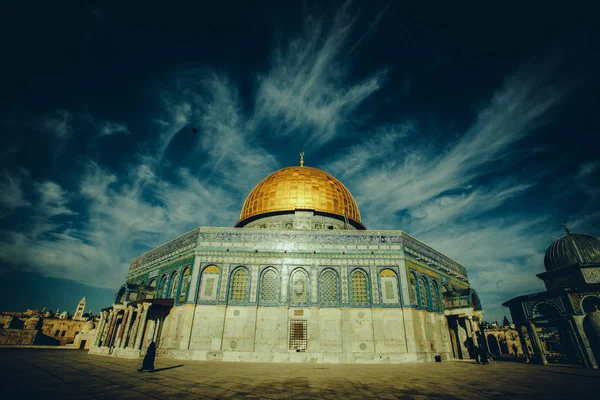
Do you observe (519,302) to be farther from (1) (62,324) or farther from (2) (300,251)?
(1) (62,324)

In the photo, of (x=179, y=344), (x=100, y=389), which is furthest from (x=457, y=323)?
(x=100, y=389)

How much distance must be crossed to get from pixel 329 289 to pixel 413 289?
567cm

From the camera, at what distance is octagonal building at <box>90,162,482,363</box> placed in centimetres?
1602

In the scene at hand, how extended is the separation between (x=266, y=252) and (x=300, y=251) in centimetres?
226

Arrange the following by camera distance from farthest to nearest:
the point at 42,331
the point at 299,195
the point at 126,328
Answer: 1. the point at 42,331
2. the point at 299,195
3. the point at 126,328

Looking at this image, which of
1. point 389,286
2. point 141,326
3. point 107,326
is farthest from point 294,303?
point 107,326

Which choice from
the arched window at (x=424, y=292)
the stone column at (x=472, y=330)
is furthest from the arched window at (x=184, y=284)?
the stone column at (x=472, y=330)

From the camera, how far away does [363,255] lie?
18469mm

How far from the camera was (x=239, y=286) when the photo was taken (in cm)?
1769

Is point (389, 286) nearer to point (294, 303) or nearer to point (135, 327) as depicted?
point (294, 303)

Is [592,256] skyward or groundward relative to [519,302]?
skyward

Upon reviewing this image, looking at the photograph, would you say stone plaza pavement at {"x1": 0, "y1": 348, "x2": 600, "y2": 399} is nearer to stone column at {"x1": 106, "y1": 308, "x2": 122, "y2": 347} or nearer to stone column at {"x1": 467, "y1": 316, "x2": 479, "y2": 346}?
stone column at {"x1": 467, "y1": 316, "x2": 479, "y2": 346}

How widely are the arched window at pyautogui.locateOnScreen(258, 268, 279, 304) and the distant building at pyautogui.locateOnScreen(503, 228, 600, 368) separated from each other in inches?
644

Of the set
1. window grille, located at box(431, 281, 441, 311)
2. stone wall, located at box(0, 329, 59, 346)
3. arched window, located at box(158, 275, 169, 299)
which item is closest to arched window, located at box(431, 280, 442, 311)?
window grille, located at box(431, 281, 441, 311)
